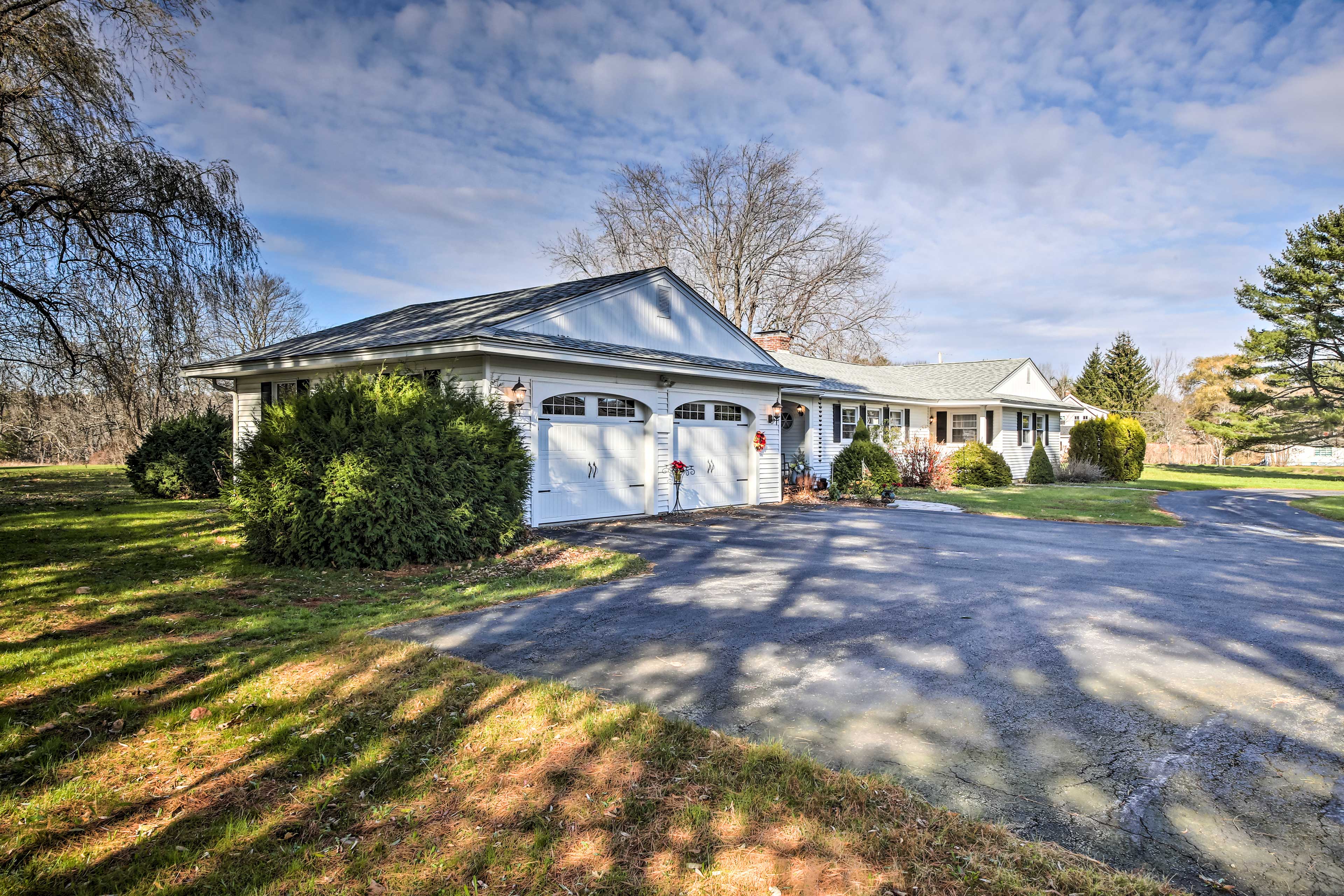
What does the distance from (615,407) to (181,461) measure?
10.7m

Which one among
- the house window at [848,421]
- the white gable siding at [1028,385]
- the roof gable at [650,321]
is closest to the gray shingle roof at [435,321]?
the roof gable at [650,321]

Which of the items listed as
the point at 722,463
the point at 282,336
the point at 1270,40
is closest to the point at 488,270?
the point at 282,336

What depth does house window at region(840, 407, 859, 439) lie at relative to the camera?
813 inches

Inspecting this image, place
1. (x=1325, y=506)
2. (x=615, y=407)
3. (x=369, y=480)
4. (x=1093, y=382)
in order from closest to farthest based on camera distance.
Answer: (x=369, y=480)
(x=615, y=407)
(x=1325, y=506)
(x=1093, y=382)

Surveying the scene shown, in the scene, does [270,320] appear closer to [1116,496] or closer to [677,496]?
[677,496]

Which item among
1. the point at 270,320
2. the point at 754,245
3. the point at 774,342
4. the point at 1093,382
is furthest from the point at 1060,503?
the point at 270,320

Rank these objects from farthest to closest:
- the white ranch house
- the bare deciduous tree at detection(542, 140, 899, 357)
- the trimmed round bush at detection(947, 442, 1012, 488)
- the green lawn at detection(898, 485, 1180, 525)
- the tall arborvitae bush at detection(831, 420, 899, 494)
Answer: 1. the bare deciduous tree at detection(542, 140, 899, 357)
2. the trimmed round bush at detection(947, 442, 1012, 488)
3. the tall arborvitae bush at detection(831, 420, 899, 494)
4. the green lawn at detection(898, 485, 1180, 525)
5. the white ranch house

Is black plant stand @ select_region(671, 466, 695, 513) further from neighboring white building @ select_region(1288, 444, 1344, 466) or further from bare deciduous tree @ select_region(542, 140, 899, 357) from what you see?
neighboring white building @ select_region(1288, 444, 1344, 466)

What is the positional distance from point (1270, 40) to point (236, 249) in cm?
1748

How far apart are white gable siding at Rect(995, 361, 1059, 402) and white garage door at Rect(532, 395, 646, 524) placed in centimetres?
1670

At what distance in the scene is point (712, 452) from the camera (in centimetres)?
1495

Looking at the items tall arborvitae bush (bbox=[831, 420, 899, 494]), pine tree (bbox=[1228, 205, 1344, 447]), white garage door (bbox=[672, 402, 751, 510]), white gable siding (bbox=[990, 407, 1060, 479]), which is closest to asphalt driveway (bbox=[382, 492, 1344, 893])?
white garage door (bbox=[672, 402, 751, 510])

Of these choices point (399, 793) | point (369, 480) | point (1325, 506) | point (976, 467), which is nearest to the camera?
point (399, 793)

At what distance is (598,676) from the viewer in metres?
4.46
